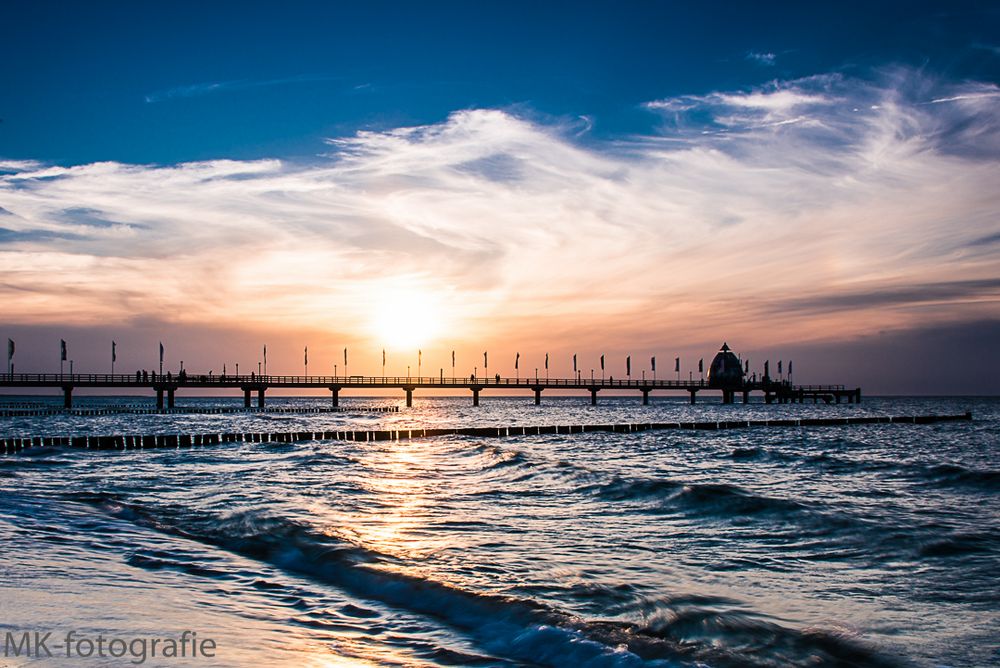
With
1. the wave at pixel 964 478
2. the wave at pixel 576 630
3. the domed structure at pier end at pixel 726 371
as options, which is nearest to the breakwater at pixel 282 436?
the wave at pixel 964 478

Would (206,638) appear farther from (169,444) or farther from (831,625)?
(169,444)

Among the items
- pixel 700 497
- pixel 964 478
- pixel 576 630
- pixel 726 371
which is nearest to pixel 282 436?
pixel 700 497

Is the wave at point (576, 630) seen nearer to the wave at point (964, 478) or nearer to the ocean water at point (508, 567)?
the ocean water at point (508, 567)

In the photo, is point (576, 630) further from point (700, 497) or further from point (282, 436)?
point (282, 436)

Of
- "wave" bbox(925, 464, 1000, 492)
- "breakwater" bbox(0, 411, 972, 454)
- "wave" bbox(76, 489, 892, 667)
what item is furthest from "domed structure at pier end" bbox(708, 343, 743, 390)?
"wave" bbox(76, 489, 892, 667)

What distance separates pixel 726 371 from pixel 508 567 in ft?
521

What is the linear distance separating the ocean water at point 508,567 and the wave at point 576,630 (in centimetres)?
4

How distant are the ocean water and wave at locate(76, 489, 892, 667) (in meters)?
0.04

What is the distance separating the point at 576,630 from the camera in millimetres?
8633

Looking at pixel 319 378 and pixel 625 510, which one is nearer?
pixel 625 510

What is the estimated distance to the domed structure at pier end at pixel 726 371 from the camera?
16212 centimetres

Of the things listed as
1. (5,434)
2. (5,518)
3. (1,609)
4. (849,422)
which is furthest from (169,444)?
(849,422)

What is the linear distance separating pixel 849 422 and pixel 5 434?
66708 millimetres

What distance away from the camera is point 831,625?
363 inches
